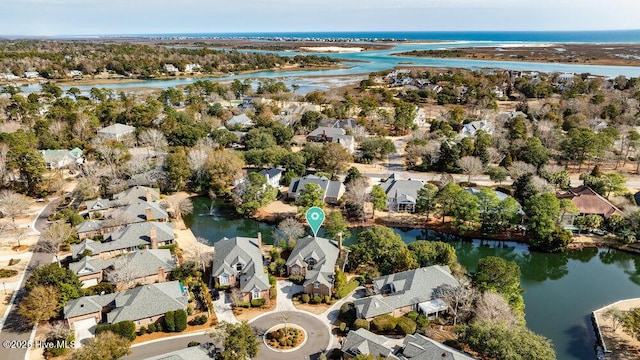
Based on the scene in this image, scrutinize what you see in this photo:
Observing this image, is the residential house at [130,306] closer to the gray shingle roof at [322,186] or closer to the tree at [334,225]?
the tree at [334,225]

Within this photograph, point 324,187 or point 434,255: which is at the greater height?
point 324,187

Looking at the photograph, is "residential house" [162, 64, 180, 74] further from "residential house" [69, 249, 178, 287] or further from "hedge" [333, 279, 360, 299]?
"hedge" [333, 279, 360, 299]

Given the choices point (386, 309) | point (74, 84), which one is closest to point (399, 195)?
point (386, 309)

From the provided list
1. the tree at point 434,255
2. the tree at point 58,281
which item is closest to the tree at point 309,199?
the tree at point 434,255

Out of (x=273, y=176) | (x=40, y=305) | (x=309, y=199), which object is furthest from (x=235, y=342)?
(x=273, y=176)

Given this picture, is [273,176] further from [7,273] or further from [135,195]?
[7,273]

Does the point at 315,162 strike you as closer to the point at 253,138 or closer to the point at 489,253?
the point at 253,138

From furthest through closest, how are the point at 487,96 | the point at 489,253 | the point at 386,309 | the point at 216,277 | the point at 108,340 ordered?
the point at 487,96 → the point at 489,253 → the point at 216,277 → the point at 386,309 → the point at 108,340
